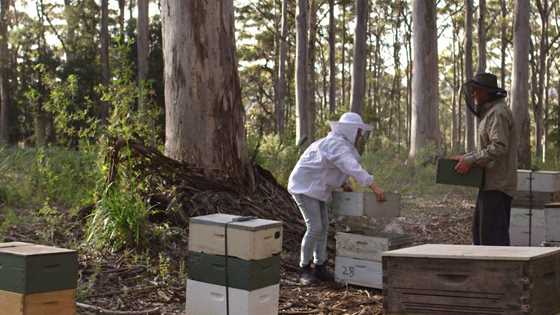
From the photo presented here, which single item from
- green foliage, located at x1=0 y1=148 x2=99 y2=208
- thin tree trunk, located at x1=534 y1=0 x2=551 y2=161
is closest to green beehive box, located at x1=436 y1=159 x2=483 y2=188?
green foliage, located at x1=0 y1=148 x2=99 y2=208

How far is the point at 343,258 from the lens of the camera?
7.28 metres

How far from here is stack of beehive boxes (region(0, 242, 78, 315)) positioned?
4266mm

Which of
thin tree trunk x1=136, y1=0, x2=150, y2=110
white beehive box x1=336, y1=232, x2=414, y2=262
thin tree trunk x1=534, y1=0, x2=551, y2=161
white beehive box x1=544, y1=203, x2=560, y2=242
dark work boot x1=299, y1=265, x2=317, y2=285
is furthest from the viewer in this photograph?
thin tree trunk x1=534, y1=0, x2=551, y2=161

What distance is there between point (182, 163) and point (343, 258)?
2.50 m

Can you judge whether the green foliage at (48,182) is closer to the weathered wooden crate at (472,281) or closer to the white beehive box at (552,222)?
the weathered wooden crate at (472,281)

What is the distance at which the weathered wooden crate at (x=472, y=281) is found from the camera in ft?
14.4

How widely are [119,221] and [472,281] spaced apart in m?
4.24

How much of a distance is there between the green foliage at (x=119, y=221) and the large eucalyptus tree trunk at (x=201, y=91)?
1.33 metres

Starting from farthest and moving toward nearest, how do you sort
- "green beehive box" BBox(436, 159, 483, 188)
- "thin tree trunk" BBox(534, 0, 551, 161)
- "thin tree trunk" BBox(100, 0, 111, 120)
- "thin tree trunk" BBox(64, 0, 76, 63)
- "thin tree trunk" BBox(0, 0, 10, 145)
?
"thin tree trunk" BBox(64, 0, 76, 63), "thin tree trunk" BBox(534, 0, 551, 161), "thin tree trunk" BBox(0, 0, 10, 145), "thin tree trunk" BBox(100, 0, 111, 120), "green beehive box" BBox(436, 159, 483, 188)

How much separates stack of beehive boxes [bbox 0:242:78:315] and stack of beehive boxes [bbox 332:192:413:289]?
11.0 ft

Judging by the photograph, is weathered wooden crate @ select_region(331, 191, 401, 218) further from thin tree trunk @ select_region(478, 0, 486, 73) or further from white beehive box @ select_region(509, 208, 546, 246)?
thin tree trunk @ select_region(478, 0, 486, 73)

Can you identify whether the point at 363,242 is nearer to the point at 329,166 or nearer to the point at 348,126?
the point at 329,166

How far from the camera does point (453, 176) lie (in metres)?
6.88

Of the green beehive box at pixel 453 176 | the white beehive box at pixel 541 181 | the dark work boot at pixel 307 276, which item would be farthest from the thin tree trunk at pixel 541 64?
the dark work boot at pixel 307 276
